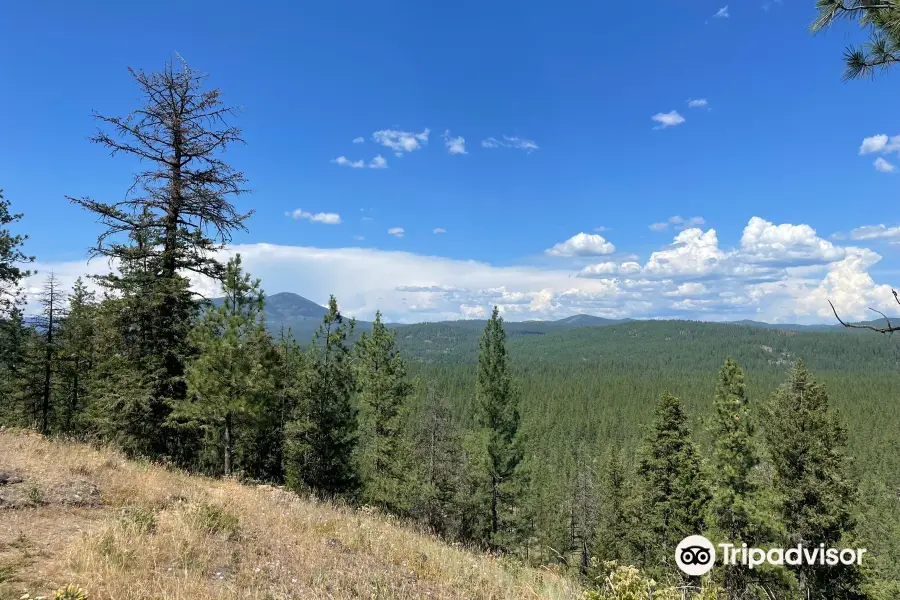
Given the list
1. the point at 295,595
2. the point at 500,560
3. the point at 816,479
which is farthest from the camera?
the point at 816,479

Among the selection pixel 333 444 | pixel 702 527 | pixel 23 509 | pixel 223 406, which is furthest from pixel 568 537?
pixel 23 509

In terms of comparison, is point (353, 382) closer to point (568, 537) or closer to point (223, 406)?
point (223, 406)

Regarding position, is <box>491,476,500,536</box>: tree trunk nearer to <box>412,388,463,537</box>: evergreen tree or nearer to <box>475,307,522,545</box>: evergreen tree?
<box>475,307,522,545</box>: evergreen tree

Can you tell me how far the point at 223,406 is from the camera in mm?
14953

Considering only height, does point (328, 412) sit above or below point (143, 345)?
below

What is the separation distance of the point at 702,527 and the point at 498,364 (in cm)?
1220

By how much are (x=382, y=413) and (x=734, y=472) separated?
1615cm

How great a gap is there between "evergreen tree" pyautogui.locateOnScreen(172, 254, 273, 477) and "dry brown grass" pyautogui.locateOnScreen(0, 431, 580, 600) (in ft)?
20.7

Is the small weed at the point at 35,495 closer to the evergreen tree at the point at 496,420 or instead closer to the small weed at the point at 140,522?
the small weed at the point at 140,522

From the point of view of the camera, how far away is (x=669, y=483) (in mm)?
21641

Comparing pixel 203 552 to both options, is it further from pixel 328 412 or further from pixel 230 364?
pixel 328 412

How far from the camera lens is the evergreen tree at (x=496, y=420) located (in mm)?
24125

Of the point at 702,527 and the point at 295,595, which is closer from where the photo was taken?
the point at 295,595

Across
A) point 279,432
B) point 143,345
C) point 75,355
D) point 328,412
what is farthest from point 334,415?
point 75,355
